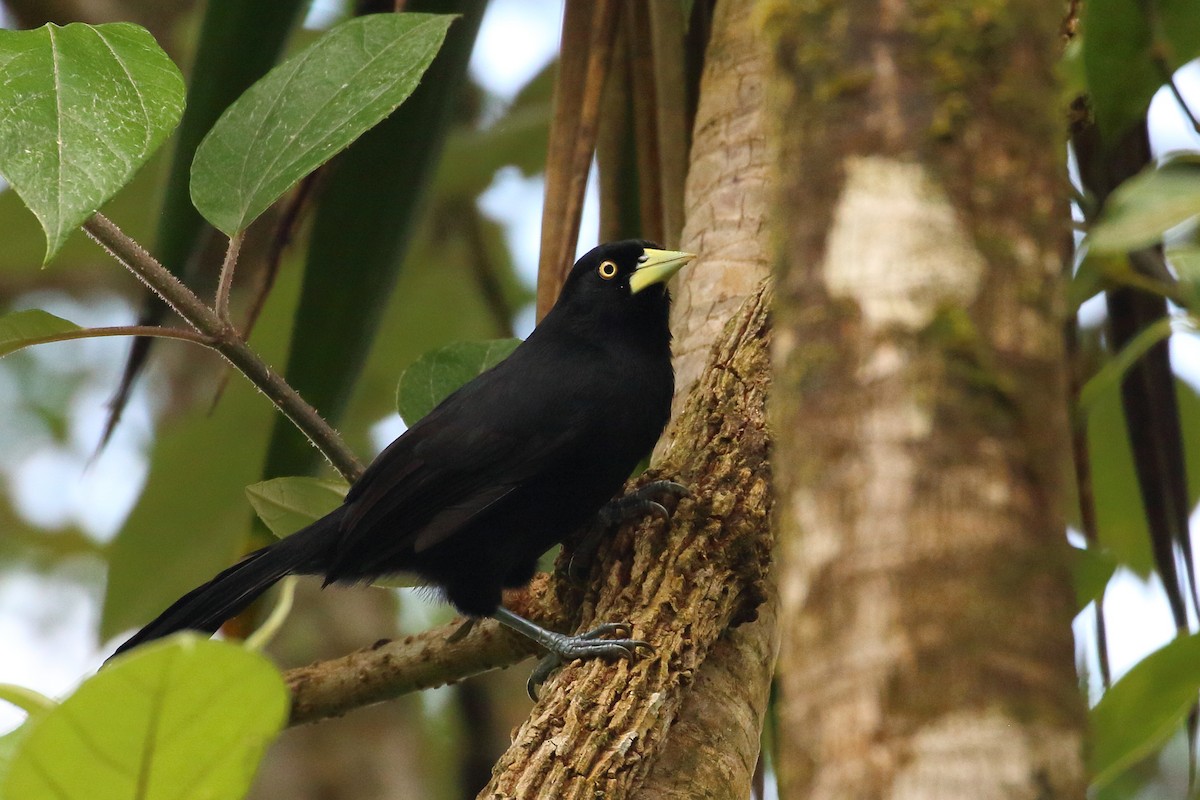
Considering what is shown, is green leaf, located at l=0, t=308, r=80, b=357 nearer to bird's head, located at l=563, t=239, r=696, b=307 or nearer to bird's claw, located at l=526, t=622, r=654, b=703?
bird's claw, located at l=526, t=622, r=654, b=703

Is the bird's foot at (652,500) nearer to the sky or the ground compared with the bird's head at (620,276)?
nearer to the ground

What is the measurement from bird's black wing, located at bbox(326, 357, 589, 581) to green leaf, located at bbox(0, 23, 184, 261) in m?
1.14

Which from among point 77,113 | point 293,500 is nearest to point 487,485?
point 293,500

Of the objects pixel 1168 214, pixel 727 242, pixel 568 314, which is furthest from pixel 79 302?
pixel 1168 214

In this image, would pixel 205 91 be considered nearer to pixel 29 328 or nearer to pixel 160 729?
pixel 29 328

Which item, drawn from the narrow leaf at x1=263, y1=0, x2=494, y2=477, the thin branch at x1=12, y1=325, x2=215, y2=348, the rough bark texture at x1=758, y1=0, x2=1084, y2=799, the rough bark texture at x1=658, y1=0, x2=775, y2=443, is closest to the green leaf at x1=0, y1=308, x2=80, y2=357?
the thin branch at x1=12, y1=325, x2=215, y2=348

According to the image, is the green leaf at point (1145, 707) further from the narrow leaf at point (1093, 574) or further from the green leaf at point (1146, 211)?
the green leaf at point (1146, 211)

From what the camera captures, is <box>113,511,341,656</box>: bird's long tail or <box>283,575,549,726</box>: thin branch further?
<box>113,511,341,656</box>: bird's long tail

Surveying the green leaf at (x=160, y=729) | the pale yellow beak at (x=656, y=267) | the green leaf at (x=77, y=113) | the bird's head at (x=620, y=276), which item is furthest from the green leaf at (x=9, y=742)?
the bird's head at (x=620, y=276)

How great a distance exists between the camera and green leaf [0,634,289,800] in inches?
37.8

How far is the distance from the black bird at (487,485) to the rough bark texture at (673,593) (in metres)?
0.41

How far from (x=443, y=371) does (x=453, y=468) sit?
0.29 m

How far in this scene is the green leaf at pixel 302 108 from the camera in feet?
6.27

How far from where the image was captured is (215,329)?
1976 mm
